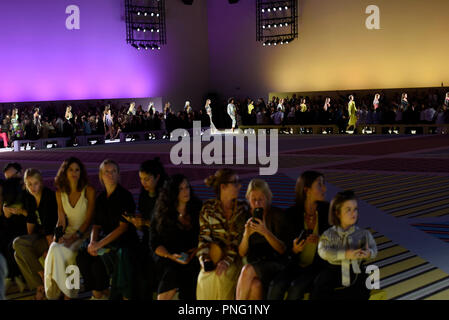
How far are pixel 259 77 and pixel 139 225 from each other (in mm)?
25657

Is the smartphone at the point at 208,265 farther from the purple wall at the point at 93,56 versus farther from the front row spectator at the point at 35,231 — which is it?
the purple wall at the point at 93,56

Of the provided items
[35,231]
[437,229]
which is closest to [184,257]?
[35,231]

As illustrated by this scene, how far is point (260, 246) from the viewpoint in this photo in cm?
396

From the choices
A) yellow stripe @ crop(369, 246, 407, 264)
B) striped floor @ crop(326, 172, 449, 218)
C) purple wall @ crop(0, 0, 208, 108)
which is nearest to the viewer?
yellow stripe @ crop(369, 246, 407, 264)

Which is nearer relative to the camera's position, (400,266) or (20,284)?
(20,284)

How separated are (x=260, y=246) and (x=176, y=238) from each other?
2.06 feet

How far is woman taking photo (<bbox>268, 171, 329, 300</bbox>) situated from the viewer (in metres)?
3.75

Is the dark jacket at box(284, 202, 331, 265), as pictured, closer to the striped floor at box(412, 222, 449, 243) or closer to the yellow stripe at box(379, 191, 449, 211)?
the striped floor at box(412, 222, 449, 243)

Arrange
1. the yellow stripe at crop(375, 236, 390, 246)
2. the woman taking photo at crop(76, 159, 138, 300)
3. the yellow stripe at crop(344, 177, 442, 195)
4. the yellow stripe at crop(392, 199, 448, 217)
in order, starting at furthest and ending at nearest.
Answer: the yellow stripe at crop(344, 177, 442, 195) → the yellow stripe at crop(392, 199, 448, 217) → the yellow stripe at crop(375, 236, 390, 246) → the woman taking photo at crop(76, 159, 138, 300)

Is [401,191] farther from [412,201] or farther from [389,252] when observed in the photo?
[389,252]

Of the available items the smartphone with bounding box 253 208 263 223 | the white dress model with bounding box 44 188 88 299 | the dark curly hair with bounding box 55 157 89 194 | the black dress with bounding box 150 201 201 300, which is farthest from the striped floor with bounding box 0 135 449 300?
the smartphone with bounding box 253 208 263 223

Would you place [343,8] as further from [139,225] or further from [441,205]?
[139,225]

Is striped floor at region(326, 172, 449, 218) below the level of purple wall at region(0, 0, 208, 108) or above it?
below

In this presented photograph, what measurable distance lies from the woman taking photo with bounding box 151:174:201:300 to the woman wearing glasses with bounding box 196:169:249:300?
0.16 metres
